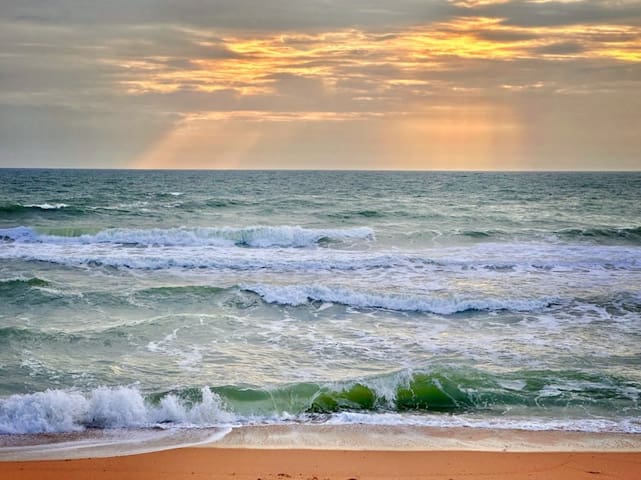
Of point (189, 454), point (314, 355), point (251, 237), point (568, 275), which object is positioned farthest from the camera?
point (251, 237)

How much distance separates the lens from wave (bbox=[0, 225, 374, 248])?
87.3 ft

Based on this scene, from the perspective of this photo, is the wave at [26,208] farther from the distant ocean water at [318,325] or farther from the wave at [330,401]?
the wave at [330,401]

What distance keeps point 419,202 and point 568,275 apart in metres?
25.2

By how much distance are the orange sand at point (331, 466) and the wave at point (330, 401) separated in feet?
3.74

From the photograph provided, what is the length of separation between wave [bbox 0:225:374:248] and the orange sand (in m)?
19.2

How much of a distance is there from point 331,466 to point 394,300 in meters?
8.81

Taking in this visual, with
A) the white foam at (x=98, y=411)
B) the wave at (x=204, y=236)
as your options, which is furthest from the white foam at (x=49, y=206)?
the white foam at (x=98, y=411)

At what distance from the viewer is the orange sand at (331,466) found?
7020 millimetres

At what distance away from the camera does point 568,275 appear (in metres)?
20.1

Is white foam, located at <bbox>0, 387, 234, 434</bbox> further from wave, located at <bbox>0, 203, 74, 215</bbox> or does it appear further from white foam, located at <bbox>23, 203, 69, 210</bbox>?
white foam, located at <bbox>23, 203, 69, 210</bbox>

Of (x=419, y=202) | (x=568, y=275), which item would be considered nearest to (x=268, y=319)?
(x=568, y=275)

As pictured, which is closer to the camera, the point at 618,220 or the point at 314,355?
the point at 314,355

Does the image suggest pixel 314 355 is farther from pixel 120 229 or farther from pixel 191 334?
pixel 120 229

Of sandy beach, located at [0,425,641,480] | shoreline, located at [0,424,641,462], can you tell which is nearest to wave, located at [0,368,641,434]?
shoreline, located at [0,424,641,462]
